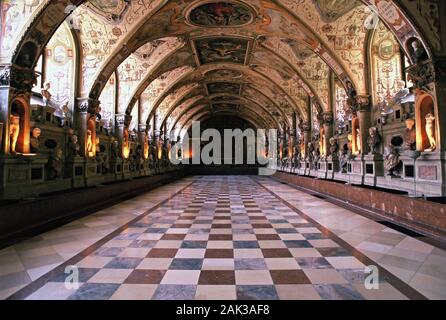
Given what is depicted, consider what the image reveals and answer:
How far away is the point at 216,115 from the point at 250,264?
3226cm

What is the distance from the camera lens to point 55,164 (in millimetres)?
8508

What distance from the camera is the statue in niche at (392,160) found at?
894 centimetres

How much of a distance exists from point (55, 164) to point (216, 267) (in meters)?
7.26

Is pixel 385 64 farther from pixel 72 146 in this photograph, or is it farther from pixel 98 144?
pixel 98 144

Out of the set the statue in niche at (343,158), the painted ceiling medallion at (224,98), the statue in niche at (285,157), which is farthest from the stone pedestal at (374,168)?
the painted ceiling medallion at (224,98)

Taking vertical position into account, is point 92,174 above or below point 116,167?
below

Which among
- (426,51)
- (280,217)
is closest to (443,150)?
(426,51)

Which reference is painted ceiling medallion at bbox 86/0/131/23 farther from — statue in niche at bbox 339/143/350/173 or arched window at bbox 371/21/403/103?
statue in niche at bbox 339/143/350/173

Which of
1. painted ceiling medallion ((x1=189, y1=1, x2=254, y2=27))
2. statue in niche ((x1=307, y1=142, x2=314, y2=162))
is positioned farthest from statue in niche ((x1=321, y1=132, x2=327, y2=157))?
painted ceiling medallion ((x1=189, y1=1, x2=254, y2=27))

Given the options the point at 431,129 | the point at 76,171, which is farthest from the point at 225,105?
the point at 431,129

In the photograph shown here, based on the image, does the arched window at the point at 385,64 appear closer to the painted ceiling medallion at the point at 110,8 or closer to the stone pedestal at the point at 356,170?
the stone pedestal at the point at 356,170

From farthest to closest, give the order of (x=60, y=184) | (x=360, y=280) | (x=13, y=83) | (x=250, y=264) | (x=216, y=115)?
(x=216, y=115) < (x=60, y=184) < (x=13, y=83) < (x=250, y=264) < (x=360, y=280)

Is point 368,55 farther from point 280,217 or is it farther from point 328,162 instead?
point 280,217

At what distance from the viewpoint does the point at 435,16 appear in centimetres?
686
